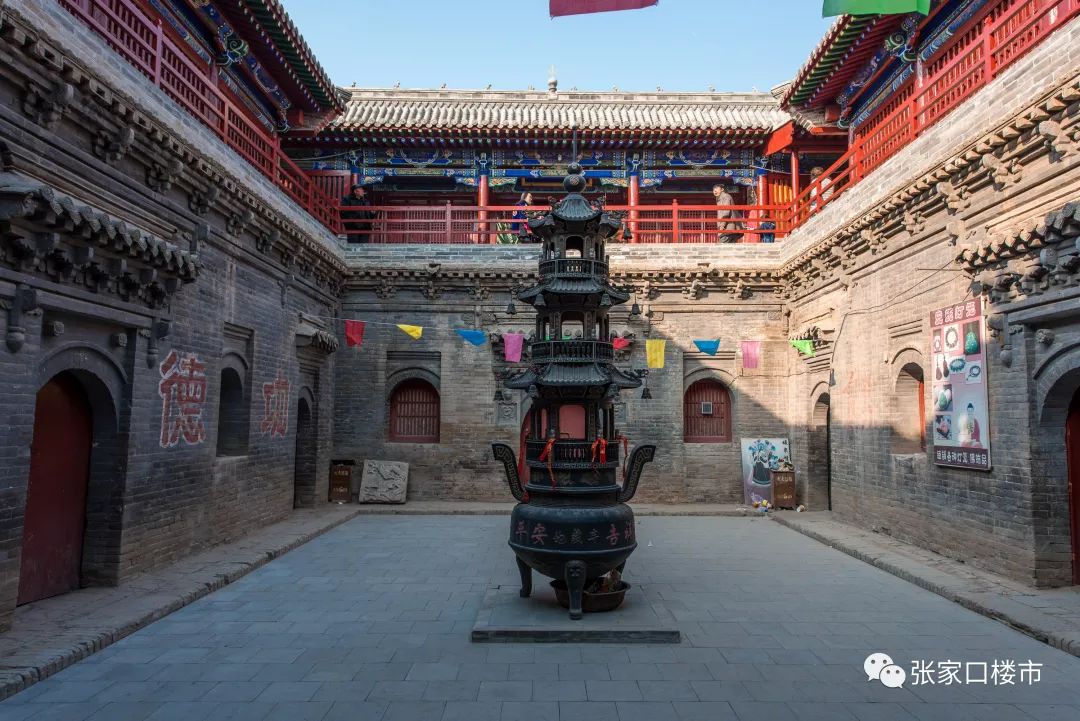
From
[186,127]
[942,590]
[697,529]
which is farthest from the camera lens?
[697,529]

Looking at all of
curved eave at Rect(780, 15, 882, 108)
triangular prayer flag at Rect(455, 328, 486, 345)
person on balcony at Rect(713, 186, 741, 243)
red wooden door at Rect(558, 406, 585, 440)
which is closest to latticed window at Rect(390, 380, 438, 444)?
triangular prayer flag at Rect(455, 328, 486, 345)

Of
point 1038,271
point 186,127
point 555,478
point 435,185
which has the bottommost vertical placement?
point 555,478

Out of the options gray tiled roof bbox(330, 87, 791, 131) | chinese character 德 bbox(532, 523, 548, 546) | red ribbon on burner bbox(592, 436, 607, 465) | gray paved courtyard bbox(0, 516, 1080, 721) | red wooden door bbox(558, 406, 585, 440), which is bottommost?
gray paved courtyard bbox(0, 516, 1080, 721)

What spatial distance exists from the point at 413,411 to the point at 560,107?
10802mm

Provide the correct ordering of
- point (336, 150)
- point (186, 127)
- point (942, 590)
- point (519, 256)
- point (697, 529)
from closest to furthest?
point (942, 590)
point (186, 127)
point (697, 529)
point (519, 256)
point (336, 150)

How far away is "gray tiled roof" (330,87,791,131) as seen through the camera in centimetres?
1967

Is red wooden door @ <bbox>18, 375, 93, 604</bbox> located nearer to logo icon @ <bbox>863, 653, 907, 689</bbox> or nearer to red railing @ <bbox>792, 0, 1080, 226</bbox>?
logo icon @ <bbox>863, 653, 907, 689</bbox>

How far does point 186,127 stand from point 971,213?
410 inches

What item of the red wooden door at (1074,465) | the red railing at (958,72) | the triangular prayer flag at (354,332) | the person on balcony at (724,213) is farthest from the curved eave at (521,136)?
the red wooden door at (1074,465)

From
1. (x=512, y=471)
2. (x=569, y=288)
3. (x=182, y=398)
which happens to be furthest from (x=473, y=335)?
(x=512, y=471)

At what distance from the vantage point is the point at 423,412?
1694 cm

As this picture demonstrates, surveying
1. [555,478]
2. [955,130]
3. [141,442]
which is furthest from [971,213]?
[141,442]

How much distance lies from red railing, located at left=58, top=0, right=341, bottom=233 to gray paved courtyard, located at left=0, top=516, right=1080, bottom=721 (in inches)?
258

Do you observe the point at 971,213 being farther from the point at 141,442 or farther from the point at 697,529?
the point at 141,442
